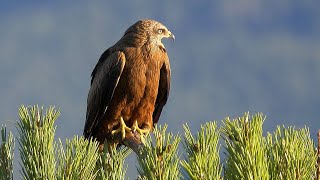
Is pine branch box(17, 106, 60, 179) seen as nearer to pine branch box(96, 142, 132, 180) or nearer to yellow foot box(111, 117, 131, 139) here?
pine branch box(96, 142, 132, 180)

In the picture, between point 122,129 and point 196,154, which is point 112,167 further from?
point 122,129

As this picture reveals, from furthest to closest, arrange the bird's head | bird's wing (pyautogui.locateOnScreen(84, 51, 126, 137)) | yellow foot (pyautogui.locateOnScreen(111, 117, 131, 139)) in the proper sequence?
the bird's head, bird's wing (pyautogui.locateOnScreen(84, 51, 126, 137)), yellow foot (pyautogui.locateOnScreen(111, 117, 131, 139))

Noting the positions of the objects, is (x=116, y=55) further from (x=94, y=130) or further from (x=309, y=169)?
(x=309, y=169)

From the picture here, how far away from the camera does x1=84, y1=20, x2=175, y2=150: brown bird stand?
9.00m

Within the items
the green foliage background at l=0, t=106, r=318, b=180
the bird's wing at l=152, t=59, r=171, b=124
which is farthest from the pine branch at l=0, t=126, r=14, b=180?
the bird's wing at l=152, t=59, r=171, b=124

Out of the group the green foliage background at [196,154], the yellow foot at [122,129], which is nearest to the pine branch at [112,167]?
the green foliage background at [196,154]

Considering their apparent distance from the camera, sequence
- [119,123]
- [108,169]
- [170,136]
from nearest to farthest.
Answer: [170,136] → [108,169] → [119,123]

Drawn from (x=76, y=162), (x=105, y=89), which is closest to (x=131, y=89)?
(x=105, y=89)

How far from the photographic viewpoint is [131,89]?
9.05 metres

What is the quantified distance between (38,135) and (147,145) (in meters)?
0.68

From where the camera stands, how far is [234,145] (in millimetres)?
2811

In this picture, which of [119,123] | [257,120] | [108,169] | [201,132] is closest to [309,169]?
[257,120]

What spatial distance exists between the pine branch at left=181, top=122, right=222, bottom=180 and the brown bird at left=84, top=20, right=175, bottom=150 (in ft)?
18.5

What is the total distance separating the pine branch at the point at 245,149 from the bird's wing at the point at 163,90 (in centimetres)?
671
